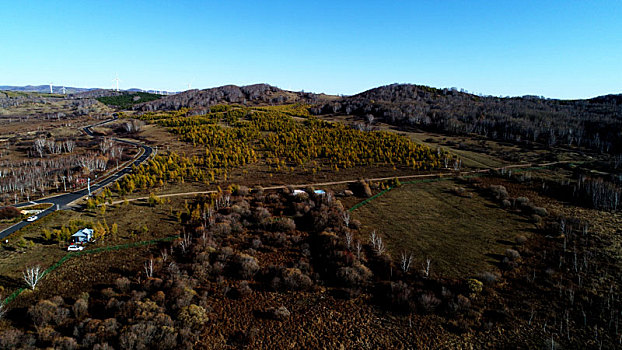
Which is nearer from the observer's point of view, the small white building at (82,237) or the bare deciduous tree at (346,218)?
the small white building at (82,237)

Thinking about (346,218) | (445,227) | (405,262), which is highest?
(346,218)

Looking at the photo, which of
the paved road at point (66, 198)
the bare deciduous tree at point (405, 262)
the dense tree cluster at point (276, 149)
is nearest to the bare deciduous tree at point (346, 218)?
the bare deciduous tree at point (405, 262)

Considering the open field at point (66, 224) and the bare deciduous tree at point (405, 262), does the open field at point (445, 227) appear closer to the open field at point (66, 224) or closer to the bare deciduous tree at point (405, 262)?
the bare deciduous tree at point (405, 262)

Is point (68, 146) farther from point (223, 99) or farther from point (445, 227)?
point (223, 99)

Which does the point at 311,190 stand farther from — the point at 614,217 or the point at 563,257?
the point at 614,217

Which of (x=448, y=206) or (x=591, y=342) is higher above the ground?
(x=448, y=206)

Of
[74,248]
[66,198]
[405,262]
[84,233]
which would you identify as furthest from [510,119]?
[66,198]

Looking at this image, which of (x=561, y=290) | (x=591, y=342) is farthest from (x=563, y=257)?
(x=591, y=342)

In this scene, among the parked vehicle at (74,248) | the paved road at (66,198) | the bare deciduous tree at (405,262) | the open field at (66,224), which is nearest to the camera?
the bare deciduous tree at (405,262)
